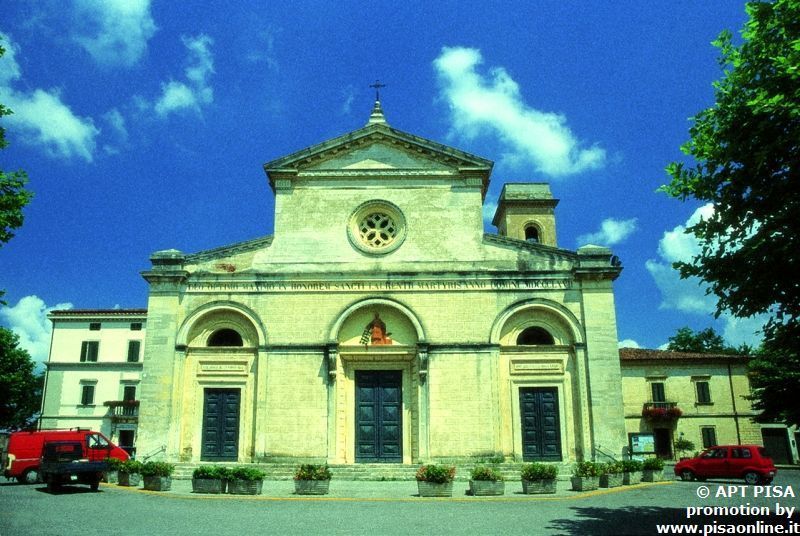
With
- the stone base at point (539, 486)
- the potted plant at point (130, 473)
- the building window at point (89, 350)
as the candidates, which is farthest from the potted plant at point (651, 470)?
the building window at point (89, 350)

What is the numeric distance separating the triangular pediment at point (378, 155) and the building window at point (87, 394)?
2979 centimetres

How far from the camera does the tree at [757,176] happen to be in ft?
31.4

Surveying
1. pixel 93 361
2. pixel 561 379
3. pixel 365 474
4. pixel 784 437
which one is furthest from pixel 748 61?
pixel 93 361

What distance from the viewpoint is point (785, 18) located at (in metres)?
9.66

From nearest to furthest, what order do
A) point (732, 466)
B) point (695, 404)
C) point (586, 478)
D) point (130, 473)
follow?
1. point (586, 478)
2. point (130, 473)
3. point (732, 466)
4. point (695, 404)

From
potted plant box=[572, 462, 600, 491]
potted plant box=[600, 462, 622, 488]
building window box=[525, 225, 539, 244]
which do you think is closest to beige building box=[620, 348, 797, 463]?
building window box=[525, 225, 539, 244]

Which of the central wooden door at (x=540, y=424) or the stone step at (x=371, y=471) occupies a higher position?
the central wooden door at (x=540, y=424)

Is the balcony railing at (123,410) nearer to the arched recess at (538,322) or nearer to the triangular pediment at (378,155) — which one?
the triangular pediment at (378,155)

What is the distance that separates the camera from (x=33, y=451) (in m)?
21.8

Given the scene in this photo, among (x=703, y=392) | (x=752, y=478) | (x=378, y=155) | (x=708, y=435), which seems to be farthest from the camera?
(x=703, y=392)

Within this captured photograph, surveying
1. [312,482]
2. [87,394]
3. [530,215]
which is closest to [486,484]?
[312,482]

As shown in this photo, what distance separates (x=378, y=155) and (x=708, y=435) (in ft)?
91.7

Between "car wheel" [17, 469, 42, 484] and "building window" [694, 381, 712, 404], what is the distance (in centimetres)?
3508

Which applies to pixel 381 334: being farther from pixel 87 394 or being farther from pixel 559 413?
pixel 87 394
